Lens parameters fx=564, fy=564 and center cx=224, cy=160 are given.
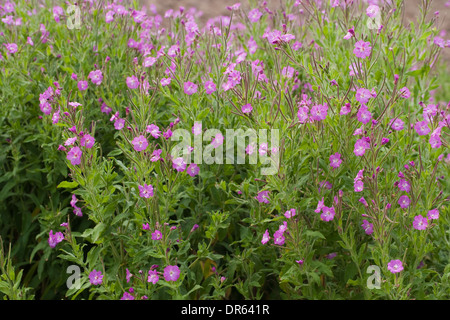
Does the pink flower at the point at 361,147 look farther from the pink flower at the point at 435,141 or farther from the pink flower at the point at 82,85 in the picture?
the pink flower at the point at 82,85

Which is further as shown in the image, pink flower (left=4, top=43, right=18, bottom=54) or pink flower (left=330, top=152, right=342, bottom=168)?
pink flower (left=4, top=43, right=18, bottom=54)

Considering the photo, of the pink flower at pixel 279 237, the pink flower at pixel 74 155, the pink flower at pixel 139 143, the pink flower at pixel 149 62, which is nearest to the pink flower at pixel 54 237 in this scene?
the pink flower at pixel 74 155

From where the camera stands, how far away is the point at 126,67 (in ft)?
11.1

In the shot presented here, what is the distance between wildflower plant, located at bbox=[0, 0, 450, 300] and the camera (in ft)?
7.96

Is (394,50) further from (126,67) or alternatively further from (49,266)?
(49,266)

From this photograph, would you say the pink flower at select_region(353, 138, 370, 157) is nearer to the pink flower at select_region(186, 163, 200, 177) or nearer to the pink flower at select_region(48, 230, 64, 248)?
the pink flower at select_region(186, 163, 200, 177)

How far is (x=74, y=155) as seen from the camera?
7.80ft

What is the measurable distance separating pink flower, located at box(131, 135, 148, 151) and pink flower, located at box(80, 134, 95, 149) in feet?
0.67

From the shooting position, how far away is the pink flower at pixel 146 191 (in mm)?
2375

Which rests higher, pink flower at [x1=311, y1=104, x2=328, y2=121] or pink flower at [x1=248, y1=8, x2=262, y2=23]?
pink flower at [x1=248, y1=8, x2=262, y2=23]

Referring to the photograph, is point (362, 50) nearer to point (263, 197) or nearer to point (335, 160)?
point (335, 160)

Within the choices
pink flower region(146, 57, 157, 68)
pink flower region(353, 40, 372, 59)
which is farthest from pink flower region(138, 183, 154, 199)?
pink flower region(353, 40, 372, 59)

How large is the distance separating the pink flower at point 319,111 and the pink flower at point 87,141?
3.12ft
